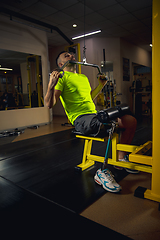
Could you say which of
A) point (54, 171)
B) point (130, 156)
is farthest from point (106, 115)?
point (54, 171)

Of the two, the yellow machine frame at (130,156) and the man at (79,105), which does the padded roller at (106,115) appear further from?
the yellow machine frame at (130,156)

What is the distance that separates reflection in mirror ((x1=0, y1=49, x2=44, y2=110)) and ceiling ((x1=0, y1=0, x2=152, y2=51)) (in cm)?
109

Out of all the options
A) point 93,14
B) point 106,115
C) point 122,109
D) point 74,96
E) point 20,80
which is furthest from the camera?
point 20,80

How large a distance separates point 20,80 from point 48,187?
12.7ft

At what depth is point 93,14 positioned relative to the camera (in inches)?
187

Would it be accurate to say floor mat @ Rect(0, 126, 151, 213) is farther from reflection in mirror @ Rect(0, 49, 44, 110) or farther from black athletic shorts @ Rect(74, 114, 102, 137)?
reflection in mirror @ Rect(0, 49, 44, 110)

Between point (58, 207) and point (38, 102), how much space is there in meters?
4.45

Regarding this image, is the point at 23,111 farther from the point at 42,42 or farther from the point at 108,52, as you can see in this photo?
the point at 108,52

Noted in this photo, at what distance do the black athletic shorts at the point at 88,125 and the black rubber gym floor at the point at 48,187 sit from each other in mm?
500

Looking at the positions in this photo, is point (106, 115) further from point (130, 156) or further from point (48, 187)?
point (48, 187)

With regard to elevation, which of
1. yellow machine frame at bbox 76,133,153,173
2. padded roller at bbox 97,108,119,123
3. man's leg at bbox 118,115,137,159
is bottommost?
yellow machine frame at bbox 76,133,153,173

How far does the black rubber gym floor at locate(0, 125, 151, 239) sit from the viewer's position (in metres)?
1.26

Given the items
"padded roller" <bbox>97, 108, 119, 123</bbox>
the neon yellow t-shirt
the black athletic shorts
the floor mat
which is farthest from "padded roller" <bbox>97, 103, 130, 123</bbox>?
the floor mat

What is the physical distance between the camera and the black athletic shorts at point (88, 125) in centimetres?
170
